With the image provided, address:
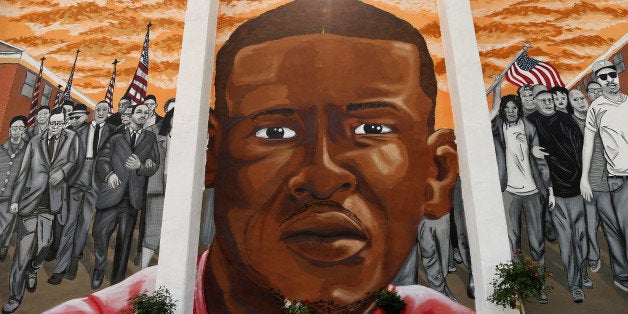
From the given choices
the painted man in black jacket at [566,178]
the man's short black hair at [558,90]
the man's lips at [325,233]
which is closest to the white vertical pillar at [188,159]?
the man's lips at [325,233]

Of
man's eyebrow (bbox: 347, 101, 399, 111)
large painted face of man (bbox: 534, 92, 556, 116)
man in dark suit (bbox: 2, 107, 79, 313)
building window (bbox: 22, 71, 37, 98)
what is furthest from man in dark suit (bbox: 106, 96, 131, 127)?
large painted face of man (bbox: 534, 92, 556, 116)

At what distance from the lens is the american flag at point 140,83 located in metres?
9.28

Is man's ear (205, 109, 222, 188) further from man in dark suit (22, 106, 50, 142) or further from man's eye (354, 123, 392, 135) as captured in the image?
man in dark suit (22, 106, 50, 142)

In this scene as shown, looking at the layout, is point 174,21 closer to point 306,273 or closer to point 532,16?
point 306,273

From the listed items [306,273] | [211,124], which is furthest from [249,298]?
[211,124]

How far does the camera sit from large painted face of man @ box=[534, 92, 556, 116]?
8.86 metres

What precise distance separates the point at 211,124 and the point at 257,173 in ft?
4.29

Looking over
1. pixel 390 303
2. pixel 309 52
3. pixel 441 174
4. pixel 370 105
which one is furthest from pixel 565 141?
pixel 309 52

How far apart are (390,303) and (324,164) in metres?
2.61

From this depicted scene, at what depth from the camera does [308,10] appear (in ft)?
31.9

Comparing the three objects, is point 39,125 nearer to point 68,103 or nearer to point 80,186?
point 68,103

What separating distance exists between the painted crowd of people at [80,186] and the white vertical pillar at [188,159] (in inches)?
21.0

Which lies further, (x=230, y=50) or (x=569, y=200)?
(x=230, y=50)

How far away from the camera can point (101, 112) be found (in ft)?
30.4
